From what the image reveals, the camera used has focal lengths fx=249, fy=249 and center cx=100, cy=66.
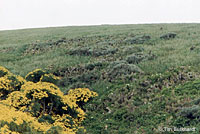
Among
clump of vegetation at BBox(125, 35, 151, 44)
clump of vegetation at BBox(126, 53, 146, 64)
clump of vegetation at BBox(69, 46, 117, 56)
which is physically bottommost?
clump of vegetation at BBox(126, 53, 146, 64)

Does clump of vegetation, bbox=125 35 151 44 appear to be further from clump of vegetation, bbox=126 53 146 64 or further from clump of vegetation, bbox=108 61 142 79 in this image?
clump of vegetation, bbox=108 61 142 79

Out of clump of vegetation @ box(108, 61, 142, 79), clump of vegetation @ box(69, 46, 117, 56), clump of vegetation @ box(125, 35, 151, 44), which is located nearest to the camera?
clump of vegetation @ box(108, 61, 142, 79)

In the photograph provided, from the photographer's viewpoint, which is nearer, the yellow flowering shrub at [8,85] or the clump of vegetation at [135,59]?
the yellow flowering shrub at [8,85]

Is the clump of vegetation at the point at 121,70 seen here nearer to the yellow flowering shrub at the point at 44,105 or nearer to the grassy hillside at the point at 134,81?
the grassy hillside at the point at 134,81

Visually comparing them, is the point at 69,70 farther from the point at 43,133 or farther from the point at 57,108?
the point at 43,133

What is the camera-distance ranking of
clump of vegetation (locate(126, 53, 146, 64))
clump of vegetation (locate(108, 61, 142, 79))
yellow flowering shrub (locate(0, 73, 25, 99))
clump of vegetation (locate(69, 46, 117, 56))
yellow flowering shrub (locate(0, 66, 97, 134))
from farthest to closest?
clump of vegetation (locate(69, 46, 117, 56)) → clump of vegetation (locate(126, 53, 146, 64)) → clump of vegetation (locate(108, 61, 142, 79)) → yellow flowering shrub (locate(0, 73, 25, 99)) → yellow flowering shrub (locate(0, 66, 97, 134))

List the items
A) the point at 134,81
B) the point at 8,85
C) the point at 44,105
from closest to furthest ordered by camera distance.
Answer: the point at 44,105
the point at 8,85
the point at 134,81

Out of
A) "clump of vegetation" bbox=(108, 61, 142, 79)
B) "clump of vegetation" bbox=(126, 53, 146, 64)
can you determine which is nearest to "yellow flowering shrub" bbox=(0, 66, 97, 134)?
"clump of vegetation" bbox=(108, 61, 142, 79)

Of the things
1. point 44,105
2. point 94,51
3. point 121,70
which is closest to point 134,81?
point 121,70

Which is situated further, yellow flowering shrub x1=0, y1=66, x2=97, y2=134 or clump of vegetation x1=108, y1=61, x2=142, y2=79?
clump of vegetation x1=108, y1=61, x2=142, y2=79

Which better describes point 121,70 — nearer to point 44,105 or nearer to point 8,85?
point 44,105

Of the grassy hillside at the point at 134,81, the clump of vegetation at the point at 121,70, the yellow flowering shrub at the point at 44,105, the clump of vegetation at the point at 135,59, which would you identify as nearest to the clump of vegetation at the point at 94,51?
the grassy hillside at the point at 134,81

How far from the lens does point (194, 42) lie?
59.1 feet

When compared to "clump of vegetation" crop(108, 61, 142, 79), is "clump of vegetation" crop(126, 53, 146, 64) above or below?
above
